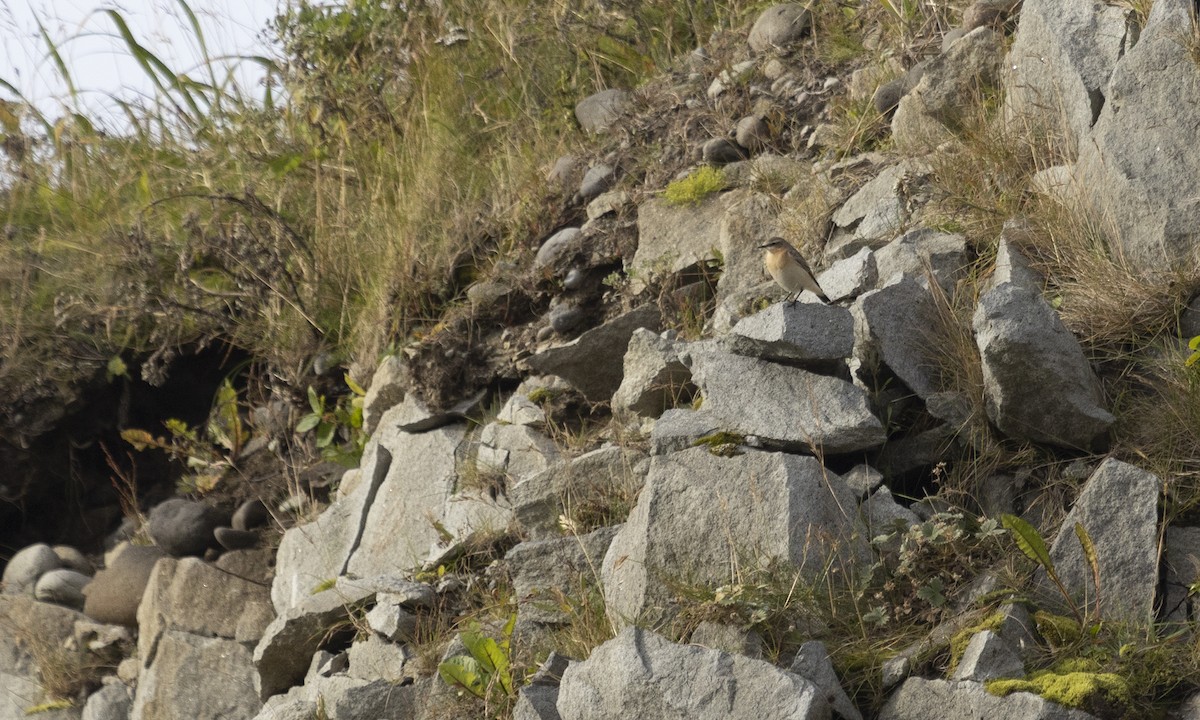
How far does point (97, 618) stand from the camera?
23.0 feet

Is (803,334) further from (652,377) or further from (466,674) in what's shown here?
(466,674)

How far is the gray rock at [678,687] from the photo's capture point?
332cm

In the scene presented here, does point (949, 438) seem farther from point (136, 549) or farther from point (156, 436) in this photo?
point (156, 436)

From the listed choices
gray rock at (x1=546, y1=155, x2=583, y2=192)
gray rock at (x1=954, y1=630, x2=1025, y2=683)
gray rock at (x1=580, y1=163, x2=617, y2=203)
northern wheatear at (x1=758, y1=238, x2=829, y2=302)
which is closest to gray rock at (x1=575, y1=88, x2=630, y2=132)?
gray rock at (x1=546, y1=155, x2=583, y2=192)

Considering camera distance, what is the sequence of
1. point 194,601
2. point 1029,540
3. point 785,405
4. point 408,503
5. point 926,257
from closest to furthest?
point 1029,540
point 785,405
point 926,257
point 408,503
point 194,601

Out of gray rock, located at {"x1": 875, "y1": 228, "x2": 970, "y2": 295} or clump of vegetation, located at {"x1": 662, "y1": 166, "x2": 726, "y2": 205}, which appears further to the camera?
clump of vegetation, located at {"x1": 662, "y1": 166, "x2": 726, "y2": 205}

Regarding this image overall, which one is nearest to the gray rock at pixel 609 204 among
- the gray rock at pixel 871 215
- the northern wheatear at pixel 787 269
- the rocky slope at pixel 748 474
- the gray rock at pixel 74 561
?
the rocky slope at pixel 748 474

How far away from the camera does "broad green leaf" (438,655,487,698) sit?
4.18m

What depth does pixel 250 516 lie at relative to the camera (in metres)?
6.89

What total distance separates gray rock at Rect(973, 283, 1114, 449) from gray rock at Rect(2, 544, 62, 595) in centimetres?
583

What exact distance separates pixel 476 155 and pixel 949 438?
417 centimetres

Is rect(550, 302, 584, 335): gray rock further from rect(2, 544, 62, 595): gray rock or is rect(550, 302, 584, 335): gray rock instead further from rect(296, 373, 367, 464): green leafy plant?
rect(2, 544, 62, 595): gray rock

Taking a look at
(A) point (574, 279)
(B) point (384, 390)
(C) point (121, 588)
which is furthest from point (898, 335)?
(C) point (121, 588)

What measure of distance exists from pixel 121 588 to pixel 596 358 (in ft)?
10.5
